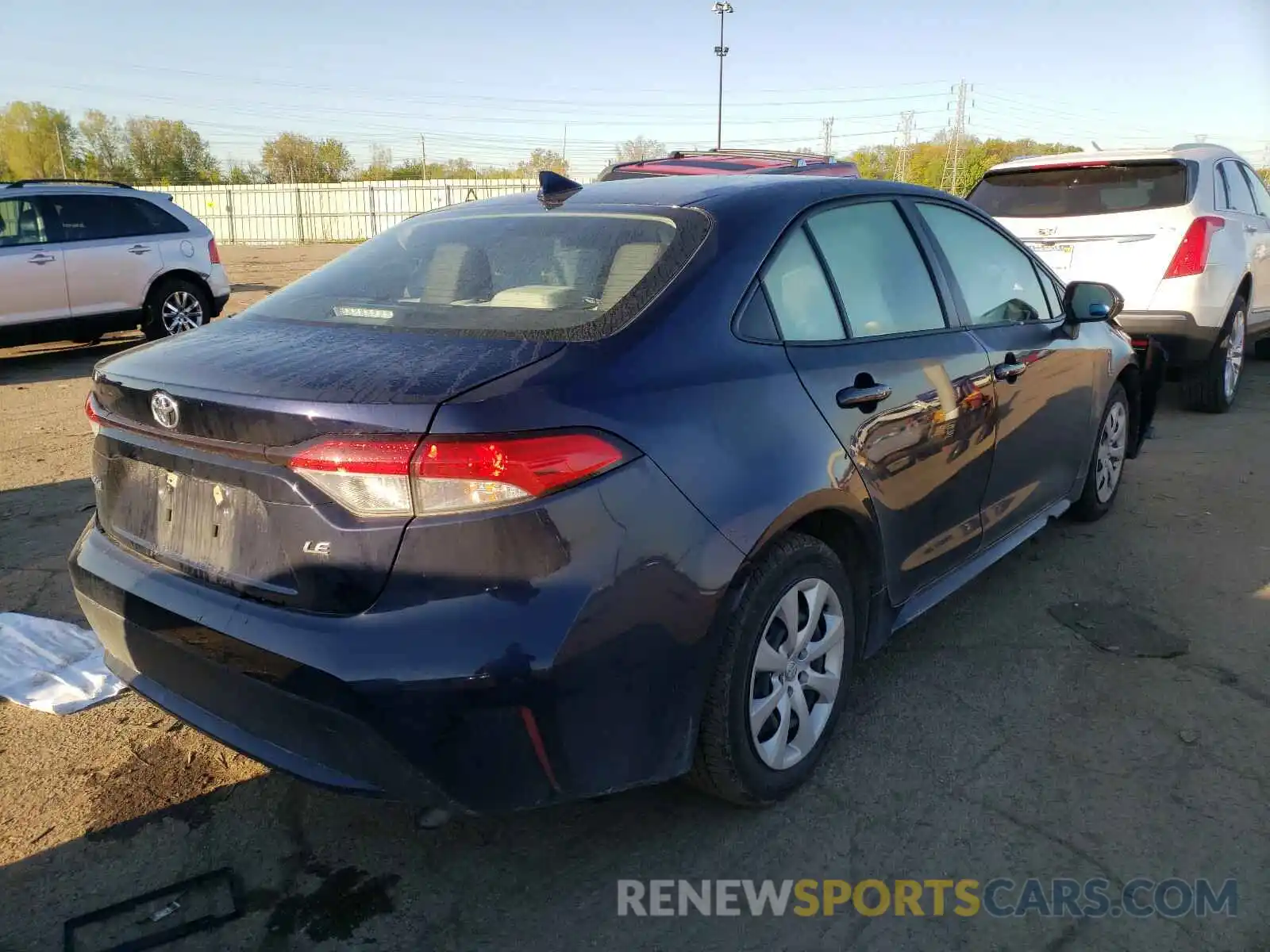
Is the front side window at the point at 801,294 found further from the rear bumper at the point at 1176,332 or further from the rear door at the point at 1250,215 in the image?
the rear door at the point at 1250,215

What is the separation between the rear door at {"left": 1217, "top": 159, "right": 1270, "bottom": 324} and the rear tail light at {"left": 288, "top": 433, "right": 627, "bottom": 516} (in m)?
6.88

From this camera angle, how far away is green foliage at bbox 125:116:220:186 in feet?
252

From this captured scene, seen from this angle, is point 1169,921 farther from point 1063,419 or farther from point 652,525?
point 1063,419

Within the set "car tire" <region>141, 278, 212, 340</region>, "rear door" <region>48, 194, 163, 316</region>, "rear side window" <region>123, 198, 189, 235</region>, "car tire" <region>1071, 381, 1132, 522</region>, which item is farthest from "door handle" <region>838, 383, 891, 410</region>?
"rear side window" <region>123, 198, 189, 235</region>

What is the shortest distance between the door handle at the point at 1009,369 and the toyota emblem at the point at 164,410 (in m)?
2.56

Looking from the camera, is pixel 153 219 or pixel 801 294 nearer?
pixel 801 294

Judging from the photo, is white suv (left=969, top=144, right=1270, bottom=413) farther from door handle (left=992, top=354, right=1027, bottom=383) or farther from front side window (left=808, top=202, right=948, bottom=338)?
front side window (left=808, top=202, right=948, bottom=338)

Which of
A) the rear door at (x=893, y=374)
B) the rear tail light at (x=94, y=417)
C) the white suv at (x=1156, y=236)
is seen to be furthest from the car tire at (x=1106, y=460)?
the rear tail light at (x=94, y=417)

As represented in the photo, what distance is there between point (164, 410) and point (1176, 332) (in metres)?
6.66

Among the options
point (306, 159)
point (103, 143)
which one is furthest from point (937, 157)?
point (103, 143)

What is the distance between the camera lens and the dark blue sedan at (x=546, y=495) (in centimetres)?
190

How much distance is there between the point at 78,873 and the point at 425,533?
136cm

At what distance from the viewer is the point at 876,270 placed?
3.04 meters

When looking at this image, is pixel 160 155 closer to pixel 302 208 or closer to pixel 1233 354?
pixel 302 208
